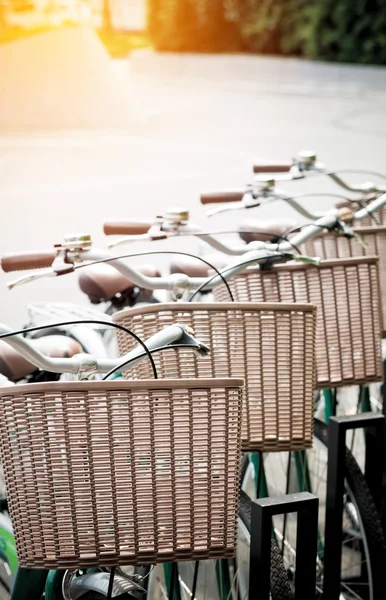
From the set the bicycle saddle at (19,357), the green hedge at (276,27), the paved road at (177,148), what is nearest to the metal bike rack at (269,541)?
the bicycle saddle at (19,357)

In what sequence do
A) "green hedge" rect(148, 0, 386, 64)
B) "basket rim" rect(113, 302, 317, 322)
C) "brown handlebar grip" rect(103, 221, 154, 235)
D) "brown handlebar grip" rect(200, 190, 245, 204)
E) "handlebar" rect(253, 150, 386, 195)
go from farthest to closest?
"green hedge" rect(148, 0, 386, 64), "handlebar" rect(253, 150, 386, 195), "brown handlebar grip" rect(200, 190, 245, 204), "brown handlebar grip" rect(103, 221, 154, 235), "basket rim" rect(113, 302, 317, 322)

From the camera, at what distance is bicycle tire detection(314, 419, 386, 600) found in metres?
2.59

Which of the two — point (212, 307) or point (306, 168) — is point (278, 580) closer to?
point (212, 307)

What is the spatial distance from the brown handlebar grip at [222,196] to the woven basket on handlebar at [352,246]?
312 millimetres

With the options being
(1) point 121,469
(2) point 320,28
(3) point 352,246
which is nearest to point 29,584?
(1) point 121,469

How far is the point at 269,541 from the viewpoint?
6.61ft

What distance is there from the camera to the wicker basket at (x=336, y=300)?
2.68m

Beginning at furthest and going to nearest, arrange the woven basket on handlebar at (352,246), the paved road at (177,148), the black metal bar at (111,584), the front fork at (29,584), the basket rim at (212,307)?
the paved road at (177,148), the woven basket on handlebar at (352,246), the basket rim at (212,307), the front fork at (29,584), the black metal bar at (111,584)

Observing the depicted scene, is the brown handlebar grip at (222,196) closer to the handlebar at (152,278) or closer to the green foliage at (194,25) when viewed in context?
the handlebar at (152,278)

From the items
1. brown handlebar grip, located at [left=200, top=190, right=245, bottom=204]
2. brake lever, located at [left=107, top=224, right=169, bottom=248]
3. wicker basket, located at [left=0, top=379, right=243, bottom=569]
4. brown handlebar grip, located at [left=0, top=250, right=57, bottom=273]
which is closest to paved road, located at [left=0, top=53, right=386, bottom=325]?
brown handlebar grip, located at [left=200, top=190, right=245, bottom=204]

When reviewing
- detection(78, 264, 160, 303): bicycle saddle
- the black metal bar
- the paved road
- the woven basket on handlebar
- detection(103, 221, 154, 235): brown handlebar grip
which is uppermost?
detection(103, 221, 154, 235): brown handlebar grip

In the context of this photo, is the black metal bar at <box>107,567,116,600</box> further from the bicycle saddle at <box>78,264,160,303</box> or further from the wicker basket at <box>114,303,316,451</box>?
the bicycle saddle at <box>78,264,160,303</box>

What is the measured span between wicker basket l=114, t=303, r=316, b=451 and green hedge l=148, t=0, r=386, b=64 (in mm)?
14558

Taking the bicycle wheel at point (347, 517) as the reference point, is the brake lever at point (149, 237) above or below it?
above
